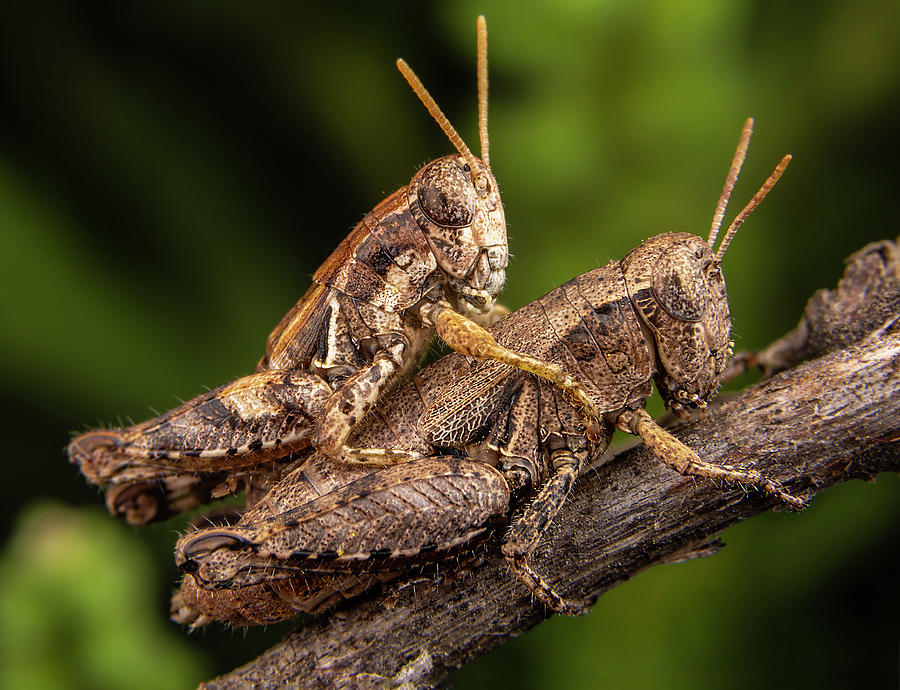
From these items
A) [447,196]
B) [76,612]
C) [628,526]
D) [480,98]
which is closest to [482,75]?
[480,98]

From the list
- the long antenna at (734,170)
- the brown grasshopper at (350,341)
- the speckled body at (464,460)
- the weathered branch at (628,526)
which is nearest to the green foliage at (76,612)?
the brown grasshopper at (350,341)

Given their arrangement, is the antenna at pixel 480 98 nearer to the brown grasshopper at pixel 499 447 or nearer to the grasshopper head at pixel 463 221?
the grasshopper head at pixel 463 221

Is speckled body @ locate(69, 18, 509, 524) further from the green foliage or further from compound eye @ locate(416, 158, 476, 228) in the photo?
the green foliage

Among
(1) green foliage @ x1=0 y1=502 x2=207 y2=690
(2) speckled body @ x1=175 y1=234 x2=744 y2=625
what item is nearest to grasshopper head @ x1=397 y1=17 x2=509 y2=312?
(2) speckled body @ x1=175 y1=234 x2=744 y2=625

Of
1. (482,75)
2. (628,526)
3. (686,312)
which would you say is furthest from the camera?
(482,75)

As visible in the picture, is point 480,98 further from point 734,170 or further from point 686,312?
point 686,312
